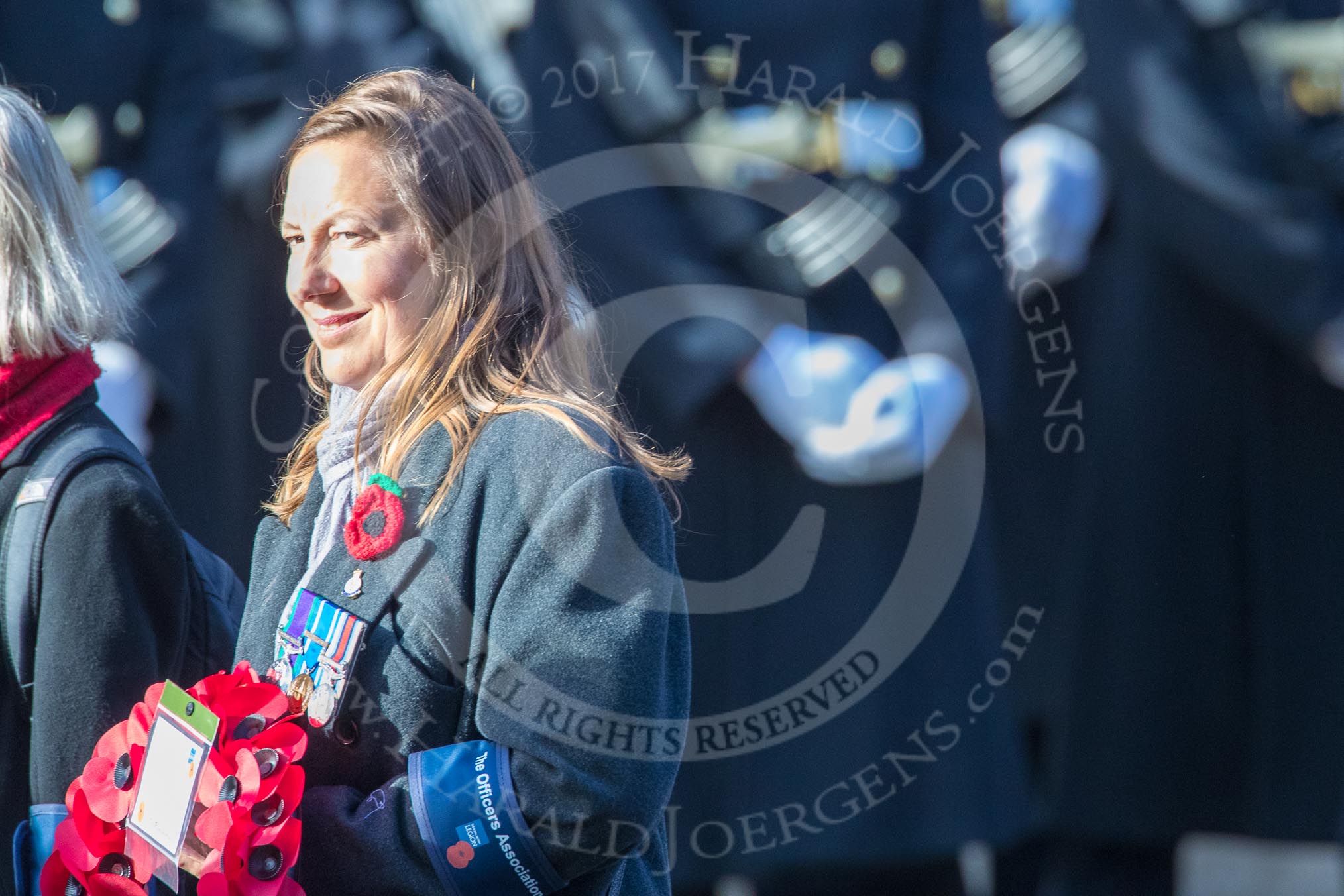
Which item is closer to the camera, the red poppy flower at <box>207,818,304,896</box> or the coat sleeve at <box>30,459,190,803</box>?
the red poppy flower at <box>207,818,304,896</box>

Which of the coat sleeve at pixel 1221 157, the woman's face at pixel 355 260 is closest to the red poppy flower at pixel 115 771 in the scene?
the woman's face at pixel 355 260

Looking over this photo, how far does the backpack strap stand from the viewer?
135 cm

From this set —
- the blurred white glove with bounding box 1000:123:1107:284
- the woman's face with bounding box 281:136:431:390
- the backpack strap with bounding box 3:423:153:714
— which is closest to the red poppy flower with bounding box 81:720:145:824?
the backpack strap with bounding box 3:423:153:714

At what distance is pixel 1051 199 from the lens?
7.41 ft

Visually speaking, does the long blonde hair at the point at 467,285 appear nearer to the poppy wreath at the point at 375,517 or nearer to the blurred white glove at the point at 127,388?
the poppy wreath at the point at 375,517

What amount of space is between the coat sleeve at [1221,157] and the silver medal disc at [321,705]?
1.70 m

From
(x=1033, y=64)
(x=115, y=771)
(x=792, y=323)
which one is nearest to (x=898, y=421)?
(x=792, y=323)

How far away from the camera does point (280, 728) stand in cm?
109

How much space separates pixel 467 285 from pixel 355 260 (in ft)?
0.34

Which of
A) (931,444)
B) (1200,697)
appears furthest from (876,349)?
(1200,697)

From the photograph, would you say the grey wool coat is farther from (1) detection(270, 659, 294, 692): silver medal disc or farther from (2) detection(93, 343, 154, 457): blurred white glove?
(2) detection(93, 343, 154, 457): blurred white glove

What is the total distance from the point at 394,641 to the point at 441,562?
8 centimetres

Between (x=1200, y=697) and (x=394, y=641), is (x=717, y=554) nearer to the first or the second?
(x=1200, y=697)

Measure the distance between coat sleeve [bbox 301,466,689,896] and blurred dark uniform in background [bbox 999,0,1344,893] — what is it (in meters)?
1.45
